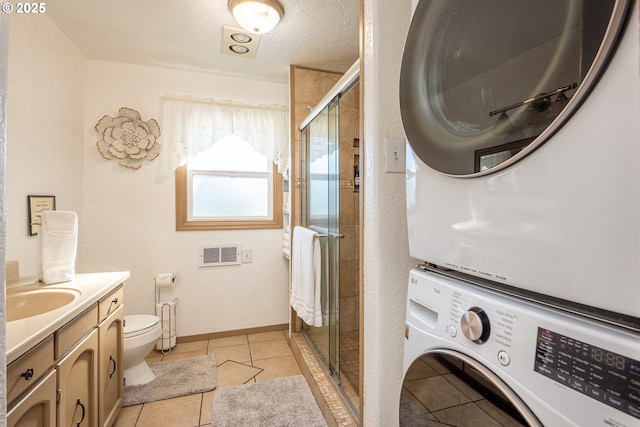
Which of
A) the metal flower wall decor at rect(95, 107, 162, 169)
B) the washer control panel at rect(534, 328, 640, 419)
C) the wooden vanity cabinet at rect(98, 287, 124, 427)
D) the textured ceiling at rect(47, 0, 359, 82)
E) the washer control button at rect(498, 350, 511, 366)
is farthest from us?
the metal flower wall decor at rect(95, 107, 162, 169)

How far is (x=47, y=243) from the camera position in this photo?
56.2 inches

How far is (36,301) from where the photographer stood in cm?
133

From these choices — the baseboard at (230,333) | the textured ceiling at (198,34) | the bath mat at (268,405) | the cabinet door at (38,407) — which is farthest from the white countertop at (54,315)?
the textured ceiling at (198,34)

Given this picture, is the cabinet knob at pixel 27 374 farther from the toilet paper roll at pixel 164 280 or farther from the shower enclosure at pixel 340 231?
the toilet paper roll at pixel 164 280

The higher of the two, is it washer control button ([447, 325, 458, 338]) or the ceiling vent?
the ceiling vent

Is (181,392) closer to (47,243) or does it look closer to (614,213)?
(47,243)

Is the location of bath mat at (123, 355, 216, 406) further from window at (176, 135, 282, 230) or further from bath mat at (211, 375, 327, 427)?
window at (176, 135, 282, 230)

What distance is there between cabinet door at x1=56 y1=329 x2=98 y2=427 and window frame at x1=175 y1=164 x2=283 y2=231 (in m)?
1.31

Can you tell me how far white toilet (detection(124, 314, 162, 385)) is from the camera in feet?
6.07

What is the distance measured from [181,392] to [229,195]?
1.53 m

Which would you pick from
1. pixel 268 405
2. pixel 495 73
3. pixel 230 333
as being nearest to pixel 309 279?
pixel 268 405

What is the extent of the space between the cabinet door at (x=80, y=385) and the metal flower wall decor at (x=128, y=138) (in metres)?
1.54

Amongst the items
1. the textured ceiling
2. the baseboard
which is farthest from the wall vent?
the textured ceiling

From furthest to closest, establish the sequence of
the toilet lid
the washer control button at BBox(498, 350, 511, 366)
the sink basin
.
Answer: the toilet lid → the sink basin → the washer control button at BBox(498, 350, 511, 366)
